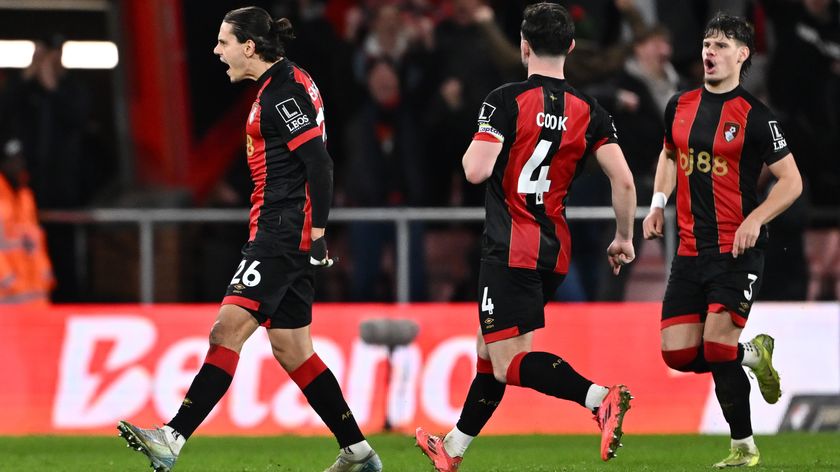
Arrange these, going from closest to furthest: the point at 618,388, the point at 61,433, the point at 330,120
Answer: the point at 618,388 < the point at 61,433 < the point at 330,120

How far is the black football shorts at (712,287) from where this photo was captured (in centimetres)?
819

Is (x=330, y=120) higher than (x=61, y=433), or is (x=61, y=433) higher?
(x=330, y=120)

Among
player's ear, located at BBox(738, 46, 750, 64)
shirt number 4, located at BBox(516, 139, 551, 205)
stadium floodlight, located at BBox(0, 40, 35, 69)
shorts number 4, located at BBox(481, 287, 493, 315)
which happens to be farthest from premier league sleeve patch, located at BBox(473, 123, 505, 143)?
stadium floodlight, located at BBox(0, 40, 35, 69)

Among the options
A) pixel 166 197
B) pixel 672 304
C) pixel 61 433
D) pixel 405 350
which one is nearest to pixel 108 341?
pixel 61 433

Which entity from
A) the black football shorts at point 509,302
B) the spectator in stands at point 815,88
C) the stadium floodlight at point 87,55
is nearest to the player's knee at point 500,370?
the black football shorts at point 509,302

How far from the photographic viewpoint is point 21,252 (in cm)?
1342

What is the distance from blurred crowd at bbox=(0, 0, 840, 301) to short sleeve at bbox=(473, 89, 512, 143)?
5331 millimetres

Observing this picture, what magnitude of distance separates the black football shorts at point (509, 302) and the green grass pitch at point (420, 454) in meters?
1.13

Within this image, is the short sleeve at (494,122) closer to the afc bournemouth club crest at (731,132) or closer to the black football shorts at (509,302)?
the black football shorts at (509,302)

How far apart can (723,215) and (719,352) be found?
0.71 meters

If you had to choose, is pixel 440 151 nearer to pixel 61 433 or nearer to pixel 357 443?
pixel 61 433

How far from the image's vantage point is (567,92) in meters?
7.37

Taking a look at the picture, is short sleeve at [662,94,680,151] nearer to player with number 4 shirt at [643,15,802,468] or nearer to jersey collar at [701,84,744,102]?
player with number 4 shirt at [643,15,802,468]

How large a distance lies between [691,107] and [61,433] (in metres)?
5.14
